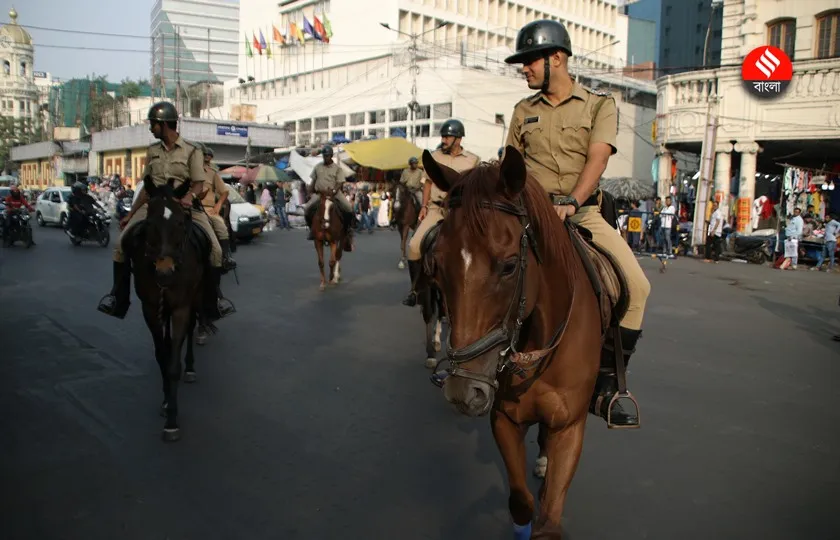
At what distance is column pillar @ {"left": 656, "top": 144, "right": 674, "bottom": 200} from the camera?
87.2ft

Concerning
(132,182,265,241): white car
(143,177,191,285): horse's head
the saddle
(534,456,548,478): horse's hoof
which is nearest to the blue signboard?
(132,182,265,241): white car

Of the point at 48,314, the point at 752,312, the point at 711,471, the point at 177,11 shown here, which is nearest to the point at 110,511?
the point at 711,471

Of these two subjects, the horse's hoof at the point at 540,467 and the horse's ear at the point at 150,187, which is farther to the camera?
the horse's ear at the point at 150,187

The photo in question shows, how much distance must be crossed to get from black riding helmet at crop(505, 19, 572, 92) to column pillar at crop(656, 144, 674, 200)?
24.7m

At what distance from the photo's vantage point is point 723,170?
80.5ft

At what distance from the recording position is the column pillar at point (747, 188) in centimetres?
2386

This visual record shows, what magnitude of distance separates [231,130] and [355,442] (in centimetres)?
4821

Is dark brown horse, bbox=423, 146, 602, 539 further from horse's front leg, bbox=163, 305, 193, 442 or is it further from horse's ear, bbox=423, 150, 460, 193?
horse's front leg, bbox=163, 305, 193, 442

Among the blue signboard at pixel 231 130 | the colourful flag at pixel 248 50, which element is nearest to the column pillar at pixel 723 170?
the blue signboard at pixel 231 130

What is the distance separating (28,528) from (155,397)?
94.1 inches

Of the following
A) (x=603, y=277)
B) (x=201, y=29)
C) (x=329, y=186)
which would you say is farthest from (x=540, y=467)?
(x=201, y=29)

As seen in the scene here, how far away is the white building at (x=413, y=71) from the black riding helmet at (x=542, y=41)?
36.6m

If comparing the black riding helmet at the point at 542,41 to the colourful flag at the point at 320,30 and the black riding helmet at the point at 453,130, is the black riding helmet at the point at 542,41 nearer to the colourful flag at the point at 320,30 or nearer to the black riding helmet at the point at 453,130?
the black riding helmet at the point at 453,130

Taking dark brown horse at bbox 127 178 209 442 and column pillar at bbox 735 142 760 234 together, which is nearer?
dark brown horse at bbox 127 178 209 442
